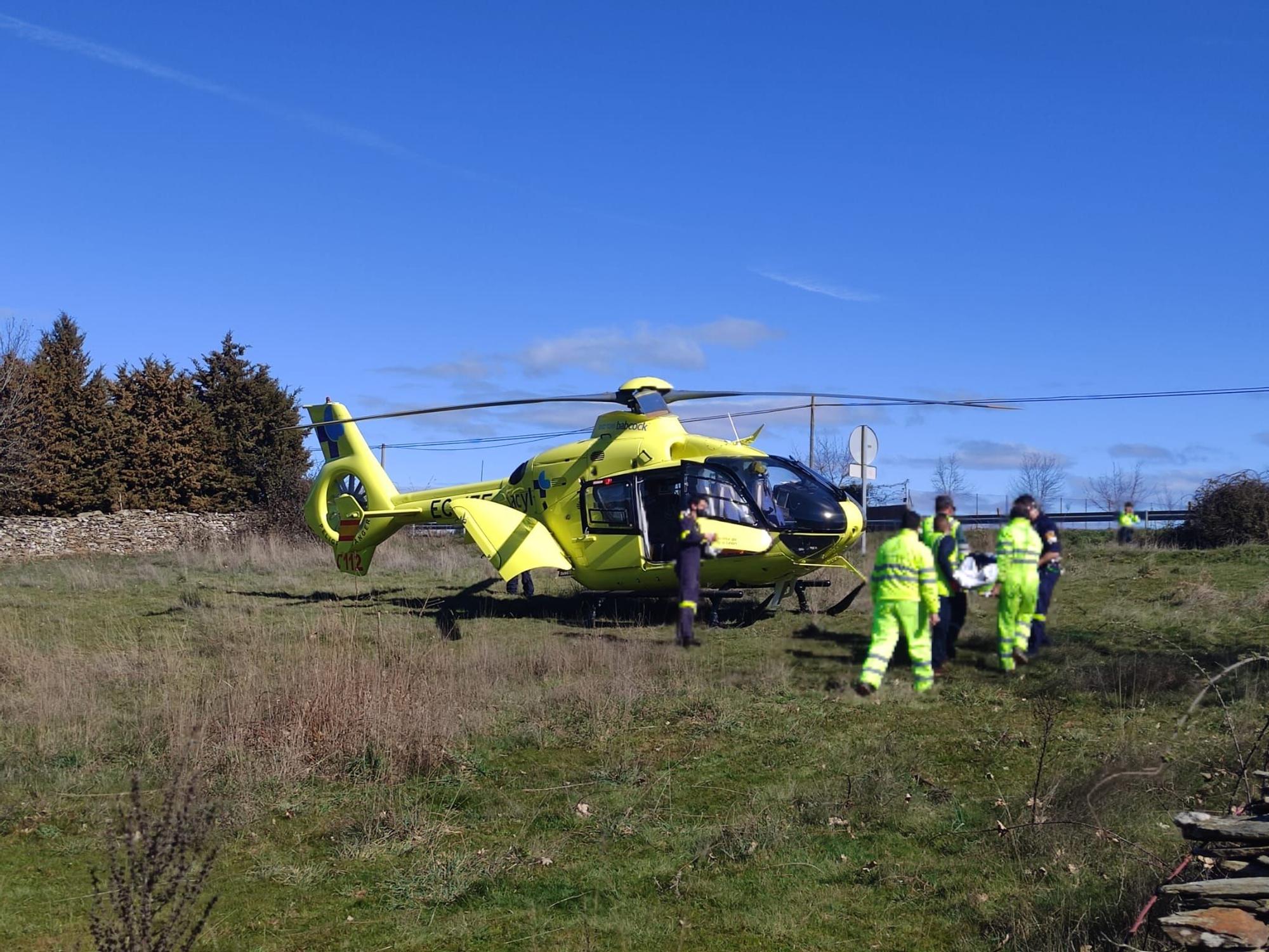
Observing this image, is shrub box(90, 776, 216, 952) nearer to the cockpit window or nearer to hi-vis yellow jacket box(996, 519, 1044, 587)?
hi-vis yellow jacket box(996, 519, 1044, 587)

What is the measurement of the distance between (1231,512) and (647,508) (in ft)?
53.9

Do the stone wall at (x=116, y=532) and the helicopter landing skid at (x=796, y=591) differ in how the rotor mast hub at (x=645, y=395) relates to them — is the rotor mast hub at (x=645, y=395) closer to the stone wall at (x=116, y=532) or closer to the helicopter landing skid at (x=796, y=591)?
the helicopter landing skid at (x=796, y=591)

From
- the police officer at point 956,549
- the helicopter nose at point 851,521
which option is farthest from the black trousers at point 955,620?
the helicopter nose at point 851,521

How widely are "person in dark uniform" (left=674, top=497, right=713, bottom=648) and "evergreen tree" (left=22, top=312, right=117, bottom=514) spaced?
93.5 feet

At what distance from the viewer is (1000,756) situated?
8.40 m

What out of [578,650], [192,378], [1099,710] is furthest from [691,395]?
[192,378]

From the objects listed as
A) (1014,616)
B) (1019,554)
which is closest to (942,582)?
(1014,616)

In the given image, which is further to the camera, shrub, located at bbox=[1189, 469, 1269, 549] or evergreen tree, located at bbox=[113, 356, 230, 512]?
evergreen tree, located at bbox=[113, 356, 230, 512]

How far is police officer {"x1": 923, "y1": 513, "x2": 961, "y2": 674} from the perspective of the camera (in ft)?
35.1

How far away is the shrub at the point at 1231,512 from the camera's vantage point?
24453 mm

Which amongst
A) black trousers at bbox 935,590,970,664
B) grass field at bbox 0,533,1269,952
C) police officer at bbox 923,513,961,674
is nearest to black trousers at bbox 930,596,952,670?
police officer at bbox 923,513,961,674

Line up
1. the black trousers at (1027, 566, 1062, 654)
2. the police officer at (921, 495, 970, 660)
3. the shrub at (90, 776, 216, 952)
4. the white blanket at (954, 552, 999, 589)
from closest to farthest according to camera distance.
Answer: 1. the shrub at (90, 776, 216, 952)
2. the police officer at (921, 495, 970, 660)
3. the white blanket at (954, 552, 999, 589)
4. the black trousers at (1027, 566, 1062, 654)

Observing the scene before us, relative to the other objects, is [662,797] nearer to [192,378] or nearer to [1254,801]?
[1254,801]

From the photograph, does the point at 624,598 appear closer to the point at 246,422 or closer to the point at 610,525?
the point at 610,525
